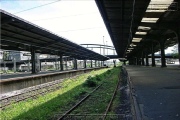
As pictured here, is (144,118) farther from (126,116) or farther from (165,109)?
(126,116)

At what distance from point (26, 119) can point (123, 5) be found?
45.4ft

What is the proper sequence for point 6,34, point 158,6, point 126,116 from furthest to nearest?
1. point 6,34
2. point 158,6
3. point 126,116

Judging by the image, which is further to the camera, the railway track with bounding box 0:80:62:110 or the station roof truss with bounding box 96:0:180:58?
the station roof truss with bounding box 96:0:180:58

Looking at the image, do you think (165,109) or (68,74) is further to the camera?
(68,74)

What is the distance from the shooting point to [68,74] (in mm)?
34406

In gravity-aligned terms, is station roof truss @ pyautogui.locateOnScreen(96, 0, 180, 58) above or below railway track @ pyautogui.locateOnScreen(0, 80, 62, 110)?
above

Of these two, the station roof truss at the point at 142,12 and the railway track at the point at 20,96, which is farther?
the station roof truss at the point at 142,12

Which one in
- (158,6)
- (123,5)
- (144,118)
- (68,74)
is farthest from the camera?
(68,74)

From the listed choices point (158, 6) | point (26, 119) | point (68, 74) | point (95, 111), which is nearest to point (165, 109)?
point (95, 111)

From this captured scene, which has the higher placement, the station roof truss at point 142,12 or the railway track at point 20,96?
the station roof truss at point 142,12

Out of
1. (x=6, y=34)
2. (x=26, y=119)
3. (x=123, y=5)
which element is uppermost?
(x=123, y=5)

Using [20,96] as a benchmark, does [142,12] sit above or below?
above

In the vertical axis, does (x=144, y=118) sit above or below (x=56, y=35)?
below

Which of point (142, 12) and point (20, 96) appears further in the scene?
point (142, 12)
